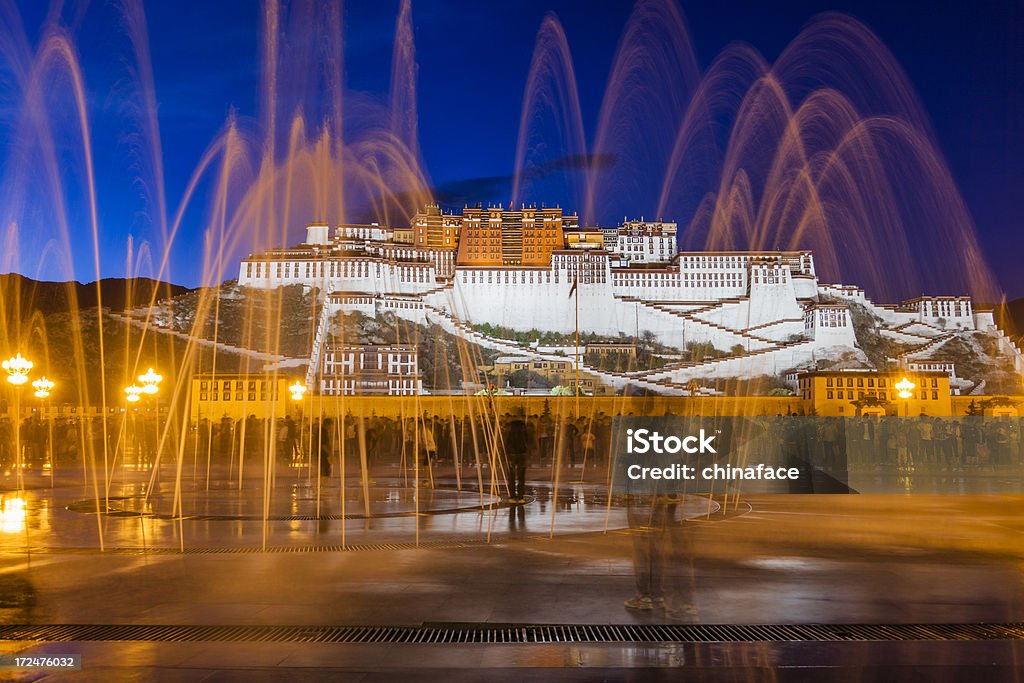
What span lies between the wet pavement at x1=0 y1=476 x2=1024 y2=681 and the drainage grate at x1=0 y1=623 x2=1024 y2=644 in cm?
13

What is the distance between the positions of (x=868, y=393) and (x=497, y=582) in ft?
190

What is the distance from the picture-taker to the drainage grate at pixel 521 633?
5.33 m

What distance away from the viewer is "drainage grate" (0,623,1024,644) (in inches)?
210

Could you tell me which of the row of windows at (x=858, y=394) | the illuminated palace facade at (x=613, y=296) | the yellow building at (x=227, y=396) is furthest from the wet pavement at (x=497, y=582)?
the illuminated palace facade at (x=613, y=296)

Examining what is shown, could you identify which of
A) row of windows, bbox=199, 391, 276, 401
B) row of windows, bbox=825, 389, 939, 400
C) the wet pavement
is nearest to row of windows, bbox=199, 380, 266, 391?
row of windows, bbox=199, 391, 276, 401

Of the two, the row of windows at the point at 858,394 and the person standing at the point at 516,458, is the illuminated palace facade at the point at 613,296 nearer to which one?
the row of windows at the point at 858,394

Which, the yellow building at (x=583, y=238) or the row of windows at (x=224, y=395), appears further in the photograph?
the yellow building at (x=583, y=238)

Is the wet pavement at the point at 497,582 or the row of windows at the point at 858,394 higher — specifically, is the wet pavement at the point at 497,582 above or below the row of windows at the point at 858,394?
below

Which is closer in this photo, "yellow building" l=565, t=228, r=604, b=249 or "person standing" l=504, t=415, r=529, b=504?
"person standing" l=504, t=415, r=529, b=504

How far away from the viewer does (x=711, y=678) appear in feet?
14.8

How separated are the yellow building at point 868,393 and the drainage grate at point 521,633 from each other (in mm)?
55491

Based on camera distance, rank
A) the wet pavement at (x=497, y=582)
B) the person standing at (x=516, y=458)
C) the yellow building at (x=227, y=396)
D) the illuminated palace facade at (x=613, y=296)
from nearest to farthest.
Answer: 1. the wet pavement at (x=497, y=582)
2. the person standing at (x=516, y=458)
3. the yellow building at (x=227, y=396)
4. the illuminated palace facade at (x=613, y=296)

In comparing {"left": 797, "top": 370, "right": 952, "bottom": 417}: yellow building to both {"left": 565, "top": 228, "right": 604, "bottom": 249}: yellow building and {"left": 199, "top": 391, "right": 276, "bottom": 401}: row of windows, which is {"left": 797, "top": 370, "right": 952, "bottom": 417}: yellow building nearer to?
{"left": 199, "top": 391, "right": 276, "bottom": 401}: row of windows

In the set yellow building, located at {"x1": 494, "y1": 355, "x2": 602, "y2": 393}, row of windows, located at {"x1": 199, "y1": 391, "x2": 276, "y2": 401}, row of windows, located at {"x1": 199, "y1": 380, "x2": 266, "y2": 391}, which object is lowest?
row of windows, located at {"x1": 199, "y1": 391, "x2": 276, "y2": 401}
